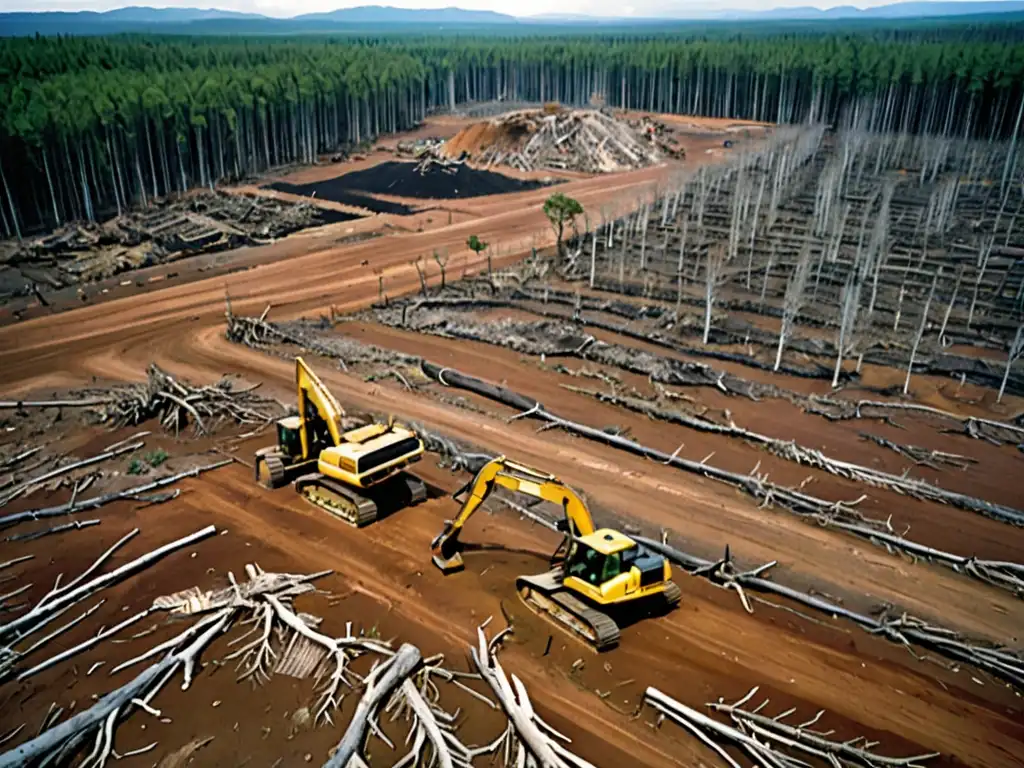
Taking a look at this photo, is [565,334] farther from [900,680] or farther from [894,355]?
[900,680]

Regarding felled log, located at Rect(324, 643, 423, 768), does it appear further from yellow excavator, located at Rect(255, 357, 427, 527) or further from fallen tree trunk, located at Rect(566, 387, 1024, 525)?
fallen tree trunk, located at Rect(566, 387, 1024, 525)

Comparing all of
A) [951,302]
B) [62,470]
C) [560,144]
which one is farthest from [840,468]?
[560,144]

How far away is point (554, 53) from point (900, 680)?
10310 centimetres

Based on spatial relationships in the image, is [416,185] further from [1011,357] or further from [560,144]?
[1011,357]

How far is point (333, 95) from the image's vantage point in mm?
68625

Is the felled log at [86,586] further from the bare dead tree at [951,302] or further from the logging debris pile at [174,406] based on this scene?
the bare dead tree at [951,302]

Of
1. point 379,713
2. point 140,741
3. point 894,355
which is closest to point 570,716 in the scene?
point 379,713

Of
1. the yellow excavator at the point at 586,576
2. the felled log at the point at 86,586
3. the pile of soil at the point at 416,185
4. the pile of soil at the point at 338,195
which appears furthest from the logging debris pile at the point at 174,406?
the pile of soil at the point at 416,185

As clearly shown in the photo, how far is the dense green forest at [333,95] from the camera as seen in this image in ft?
143

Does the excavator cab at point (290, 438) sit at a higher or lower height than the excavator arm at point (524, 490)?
lower

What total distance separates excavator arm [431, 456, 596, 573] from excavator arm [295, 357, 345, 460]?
11.5ft

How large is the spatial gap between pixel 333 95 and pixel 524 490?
6597 centimetres

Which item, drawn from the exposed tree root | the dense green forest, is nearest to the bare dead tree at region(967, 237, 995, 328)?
the exposed tree root

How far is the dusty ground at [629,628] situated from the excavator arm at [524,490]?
1.32m
